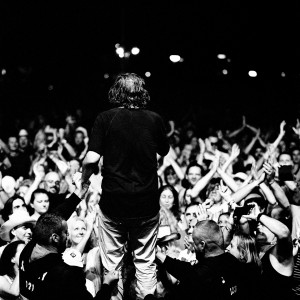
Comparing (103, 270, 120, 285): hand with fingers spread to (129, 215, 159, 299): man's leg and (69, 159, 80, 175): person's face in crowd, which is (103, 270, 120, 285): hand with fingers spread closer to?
(129, 215, 159, 299): man's leg

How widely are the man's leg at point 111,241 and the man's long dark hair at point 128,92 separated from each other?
2.74 feet

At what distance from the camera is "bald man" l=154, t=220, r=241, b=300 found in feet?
12.3

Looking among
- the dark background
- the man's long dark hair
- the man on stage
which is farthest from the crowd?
the dark background

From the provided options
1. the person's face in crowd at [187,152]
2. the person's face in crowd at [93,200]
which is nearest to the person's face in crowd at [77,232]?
the person's face in crowd at [93,200]

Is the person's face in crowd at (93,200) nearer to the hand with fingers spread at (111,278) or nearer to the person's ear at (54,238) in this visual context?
the hand with fingers spread at (111,278)

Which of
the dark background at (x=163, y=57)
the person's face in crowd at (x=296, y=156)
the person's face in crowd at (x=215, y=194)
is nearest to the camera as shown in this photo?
the person's face in crowd at (x=215, y=194)

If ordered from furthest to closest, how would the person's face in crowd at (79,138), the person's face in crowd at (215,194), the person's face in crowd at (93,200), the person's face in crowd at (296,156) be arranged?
the person's face in crowd at (79,138) → the person's face in crowd at (296,156) → the person's face in crowd at (215,194) → the person's face in crowd at (93,200)

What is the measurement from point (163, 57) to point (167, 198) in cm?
1244

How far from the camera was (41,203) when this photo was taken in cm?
605

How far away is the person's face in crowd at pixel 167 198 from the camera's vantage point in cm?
654

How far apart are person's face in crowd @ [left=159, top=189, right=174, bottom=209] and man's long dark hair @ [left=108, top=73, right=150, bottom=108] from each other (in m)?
2.60

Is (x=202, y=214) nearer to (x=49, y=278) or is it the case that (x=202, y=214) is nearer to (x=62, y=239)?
(x=62, y=239)

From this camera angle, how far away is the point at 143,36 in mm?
16047

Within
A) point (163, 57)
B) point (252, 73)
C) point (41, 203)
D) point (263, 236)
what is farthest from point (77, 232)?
point (163, 57)
